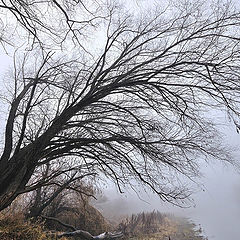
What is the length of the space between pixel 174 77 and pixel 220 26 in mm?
1375

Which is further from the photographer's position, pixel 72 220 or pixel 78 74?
pixel 72 220

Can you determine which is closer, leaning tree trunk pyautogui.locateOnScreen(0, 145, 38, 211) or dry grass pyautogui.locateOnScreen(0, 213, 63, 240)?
leaning tree trunk pyautogui.locateOnScreen(0, 145, 38, 211)

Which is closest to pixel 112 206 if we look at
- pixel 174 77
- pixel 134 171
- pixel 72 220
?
pixel 72 220

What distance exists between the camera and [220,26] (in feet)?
15.0

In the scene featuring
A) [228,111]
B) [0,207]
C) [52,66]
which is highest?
[52,66]

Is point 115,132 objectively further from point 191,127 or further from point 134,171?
point 191,127

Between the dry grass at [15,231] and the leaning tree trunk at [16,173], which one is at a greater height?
the leaning tree trunk at [16,173]

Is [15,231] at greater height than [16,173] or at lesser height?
lesser

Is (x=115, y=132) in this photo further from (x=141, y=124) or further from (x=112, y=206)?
(x=112, y=206)

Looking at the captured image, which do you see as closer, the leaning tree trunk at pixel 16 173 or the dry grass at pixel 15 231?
the leaning tree trunk at pixel 16 173

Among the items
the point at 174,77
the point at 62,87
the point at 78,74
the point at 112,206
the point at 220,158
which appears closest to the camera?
the point at 174,77

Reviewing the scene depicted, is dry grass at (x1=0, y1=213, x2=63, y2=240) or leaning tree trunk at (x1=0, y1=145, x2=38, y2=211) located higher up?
leaning tree trunk at (x1=0, y1=145, x2=38, y2=211)

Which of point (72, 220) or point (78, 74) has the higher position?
point (78, 74)

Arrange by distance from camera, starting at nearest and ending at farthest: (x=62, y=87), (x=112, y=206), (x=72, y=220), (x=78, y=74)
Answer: (x=78, y=74), (x=62, y=87), (x=72, y=220), (x=112, y=206)
